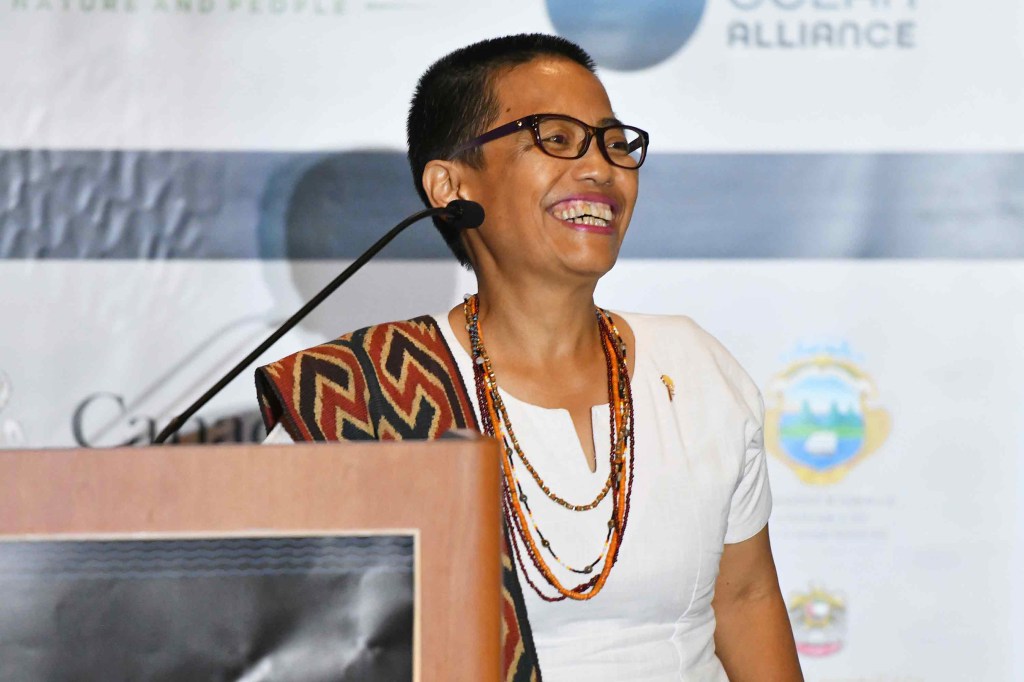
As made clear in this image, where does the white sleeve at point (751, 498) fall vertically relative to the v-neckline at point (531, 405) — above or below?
below

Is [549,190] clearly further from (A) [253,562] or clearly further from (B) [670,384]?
(A) [253,562]

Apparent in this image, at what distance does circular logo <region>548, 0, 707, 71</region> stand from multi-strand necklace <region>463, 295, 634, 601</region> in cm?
73

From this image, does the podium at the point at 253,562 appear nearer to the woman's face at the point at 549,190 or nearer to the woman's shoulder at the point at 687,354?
the woman's face at the point at 549,190

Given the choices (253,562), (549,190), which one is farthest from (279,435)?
(253,562)

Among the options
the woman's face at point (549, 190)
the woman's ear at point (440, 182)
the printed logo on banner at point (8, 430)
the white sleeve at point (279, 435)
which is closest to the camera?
the white sleeve at point (279, 435)

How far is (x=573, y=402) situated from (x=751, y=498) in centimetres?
27

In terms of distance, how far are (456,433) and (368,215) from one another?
1.34 meters

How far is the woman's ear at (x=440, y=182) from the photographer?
5.11ft

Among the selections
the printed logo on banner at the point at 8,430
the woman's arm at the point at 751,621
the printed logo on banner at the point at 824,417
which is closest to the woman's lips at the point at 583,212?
the woman's arm at the point at 751,621

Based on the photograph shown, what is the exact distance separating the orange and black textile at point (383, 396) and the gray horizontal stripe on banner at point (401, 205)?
2.01 ft

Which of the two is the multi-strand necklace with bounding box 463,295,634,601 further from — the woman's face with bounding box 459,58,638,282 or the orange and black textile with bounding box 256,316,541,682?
the woman's face with bounding box 459,58,638,282

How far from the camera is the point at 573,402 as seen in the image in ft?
4.91

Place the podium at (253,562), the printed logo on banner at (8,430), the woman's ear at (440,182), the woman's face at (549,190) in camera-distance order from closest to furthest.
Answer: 1. the podium at (253,562)
2. the woman's face at (549,190)
3. the woman's ear at (440,182)
4. the printed logo on banner at (8,430)

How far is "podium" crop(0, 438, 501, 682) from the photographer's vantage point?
71 centimetres
